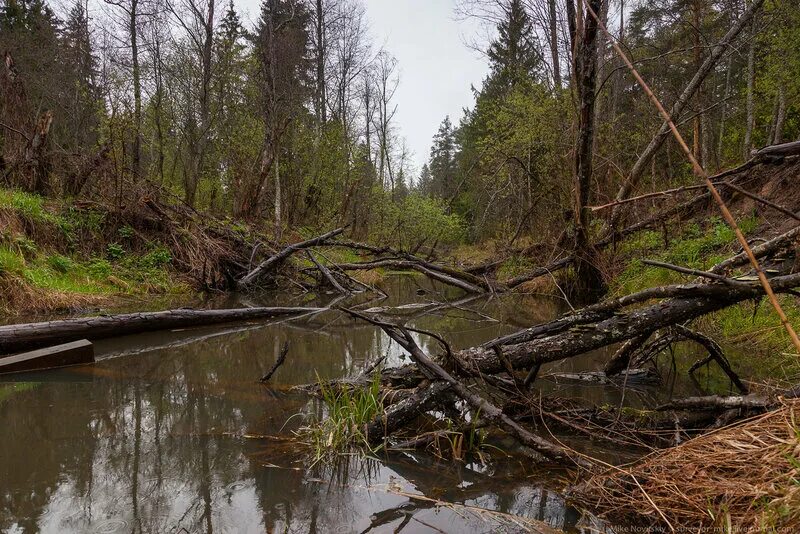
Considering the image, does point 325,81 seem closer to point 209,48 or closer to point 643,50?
point 209,48

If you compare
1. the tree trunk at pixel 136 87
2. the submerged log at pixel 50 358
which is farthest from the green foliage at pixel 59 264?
the tree trunk at pixel 136 87

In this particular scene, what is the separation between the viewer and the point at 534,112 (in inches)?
492

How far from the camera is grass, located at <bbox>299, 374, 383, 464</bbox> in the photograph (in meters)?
3.00

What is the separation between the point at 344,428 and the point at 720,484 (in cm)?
212

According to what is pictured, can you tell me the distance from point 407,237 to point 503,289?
1245 centimetres

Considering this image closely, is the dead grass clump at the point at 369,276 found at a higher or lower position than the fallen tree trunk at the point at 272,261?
lower

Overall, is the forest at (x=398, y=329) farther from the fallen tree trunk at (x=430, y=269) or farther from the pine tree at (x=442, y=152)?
the pine tree at (x=442, y=152)

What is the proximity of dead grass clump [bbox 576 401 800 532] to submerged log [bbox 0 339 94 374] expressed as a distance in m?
5.24

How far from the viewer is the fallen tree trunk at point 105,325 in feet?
17.3

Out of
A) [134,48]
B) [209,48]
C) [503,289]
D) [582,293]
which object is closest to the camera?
[582,293]

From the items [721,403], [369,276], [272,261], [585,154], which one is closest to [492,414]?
[721,403]

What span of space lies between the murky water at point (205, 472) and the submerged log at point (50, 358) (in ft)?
0.61

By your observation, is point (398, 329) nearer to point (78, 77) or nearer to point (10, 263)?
point (10, 263)

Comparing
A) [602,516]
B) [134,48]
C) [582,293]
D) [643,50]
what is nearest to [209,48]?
[134,48]
